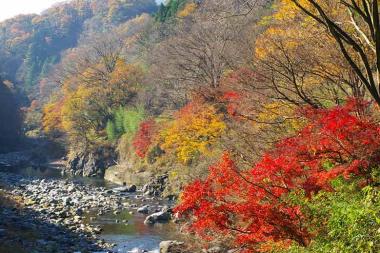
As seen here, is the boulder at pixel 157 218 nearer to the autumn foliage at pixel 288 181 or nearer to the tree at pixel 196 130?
the tree at pixel 196 130

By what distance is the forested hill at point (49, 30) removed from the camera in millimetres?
125875

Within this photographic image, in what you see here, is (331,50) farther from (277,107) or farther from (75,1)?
(75,1)

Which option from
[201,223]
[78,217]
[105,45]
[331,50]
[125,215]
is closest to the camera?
[201,223]

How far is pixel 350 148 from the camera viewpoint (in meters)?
9.85

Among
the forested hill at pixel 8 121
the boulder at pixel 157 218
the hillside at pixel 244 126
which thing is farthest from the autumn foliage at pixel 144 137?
the forested hill at pixel 8 121

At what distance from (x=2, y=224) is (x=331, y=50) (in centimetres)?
1499

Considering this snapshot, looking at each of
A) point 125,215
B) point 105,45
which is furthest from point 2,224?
point 105,45

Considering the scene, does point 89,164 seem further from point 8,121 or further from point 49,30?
point 49,30

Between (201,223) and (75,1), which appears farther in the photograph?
(75,1)

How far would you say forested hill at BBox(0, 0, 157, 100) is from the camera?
125875 mm

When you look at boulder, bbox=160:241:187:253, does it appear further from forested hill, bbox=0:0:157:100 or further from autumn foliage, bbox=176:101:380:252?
forested hill, bbox=0:0:157:100

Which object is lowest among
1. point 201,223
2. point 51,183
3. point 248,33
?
point 51,183

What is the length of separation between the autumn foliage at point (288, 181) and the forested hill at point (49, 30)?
115144mm

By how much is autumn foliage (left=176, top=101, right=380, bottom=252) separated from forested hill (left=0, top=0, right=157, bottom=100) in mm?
115144
